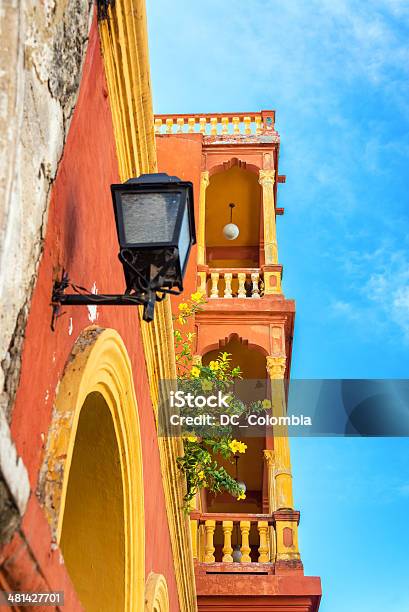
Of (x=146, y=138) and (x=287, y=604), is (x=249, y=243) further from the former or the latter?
(x=146, y=138)

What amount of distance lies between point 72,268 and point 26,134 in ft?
2.42

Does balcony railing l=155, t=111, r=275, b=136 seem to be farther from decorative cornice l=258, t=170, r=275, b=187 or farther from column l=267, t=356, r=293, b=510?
column l=267, t=356, r=293, b=510

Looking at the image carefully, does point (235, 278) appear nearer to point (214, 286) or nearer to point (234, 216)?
point (214, 286)

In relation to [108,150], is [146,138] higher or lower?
higher

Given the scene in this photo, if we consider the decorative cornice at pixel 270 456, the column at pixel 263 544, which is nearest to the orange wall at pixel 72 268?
the column at pixel 263 544

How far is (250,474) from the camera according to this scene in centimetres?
1467

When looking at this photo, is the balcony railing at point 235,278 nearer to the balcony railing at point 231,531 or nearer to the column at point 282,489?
the column at point 282,489

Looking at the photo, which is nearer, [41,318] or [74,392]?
[41,318]

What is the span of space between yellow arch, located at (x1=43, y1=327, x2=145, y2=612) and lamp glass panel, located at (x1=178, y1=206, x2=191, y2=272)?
0.45 meters

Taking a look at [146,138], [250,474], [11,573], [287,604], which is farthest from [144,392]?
[250,474]

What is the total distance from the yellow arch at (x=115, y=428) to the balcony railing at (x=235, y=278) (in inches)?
289

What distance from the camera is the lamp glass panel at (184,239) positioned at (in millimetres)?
2566

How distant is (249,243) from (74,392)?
12857mm

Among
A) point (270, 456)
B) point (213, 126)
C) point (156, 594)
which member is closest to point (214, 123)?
point (213, 126)
